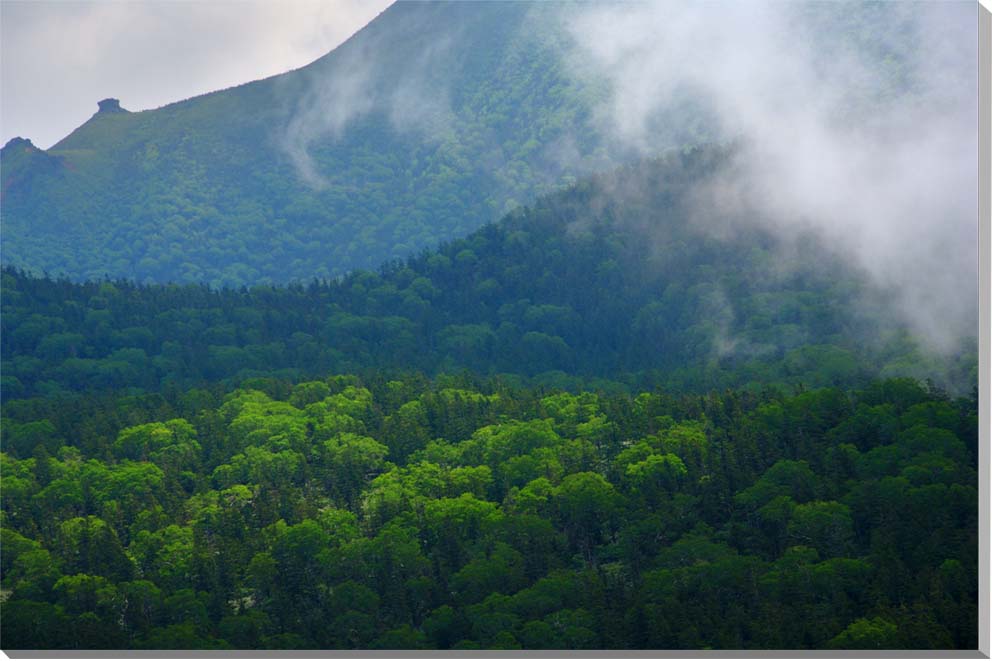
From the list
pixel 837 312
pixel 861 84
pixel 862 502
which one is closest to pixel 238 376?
pixel 837 312

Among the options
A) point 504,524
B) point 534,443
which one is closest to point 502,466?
point 534,443

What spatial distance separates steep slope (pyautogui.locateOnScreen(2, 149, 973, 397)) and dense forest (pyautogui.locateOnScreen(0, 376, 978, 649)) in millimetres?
21772

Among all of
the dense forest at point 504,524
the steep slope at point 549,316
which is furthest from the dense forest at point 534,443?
the steep slope at point 549,316

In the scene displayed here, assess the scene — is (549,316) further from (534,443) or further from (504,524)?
(504,524)

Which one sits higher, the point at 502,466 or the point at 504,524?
the point at 502,466

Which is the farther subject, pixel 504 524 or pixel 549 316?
pixel 549 316

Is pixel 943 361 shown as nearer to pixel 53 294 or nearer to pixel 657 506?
pixel 657 506

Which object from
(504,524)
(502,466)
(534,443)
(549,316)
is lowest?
(504,524)

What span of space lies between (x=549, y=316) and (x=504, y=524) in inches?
2690

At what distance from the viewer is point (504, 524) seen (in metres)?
82.1

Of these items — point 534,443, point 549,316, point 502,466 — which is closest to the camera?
point 502,466

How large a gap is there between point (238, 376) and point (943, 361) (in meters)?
64.6

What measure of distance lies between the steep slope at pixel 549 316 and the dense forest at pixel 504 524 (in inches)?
857

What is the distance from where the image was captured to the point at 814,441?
8994cm
